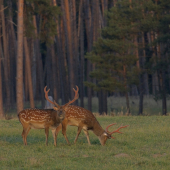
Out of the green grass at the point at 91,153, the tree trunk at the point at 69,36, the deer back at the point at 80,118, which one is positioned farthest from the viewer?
the tree trunk at the point at 69,36

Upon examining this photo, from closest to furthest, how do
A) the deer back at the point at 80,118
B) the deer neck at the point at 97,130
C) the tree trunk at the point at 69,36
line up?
1. the deer neck at the point at 97,130
2. the deer back at the point at 80,118
3. the tree trunk at the point at 69,36

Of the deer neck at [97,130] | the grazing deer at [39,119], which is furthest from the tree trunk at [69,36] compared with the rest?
the grazing deer at [39,119]

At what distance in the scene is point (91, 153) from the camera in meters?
9.56

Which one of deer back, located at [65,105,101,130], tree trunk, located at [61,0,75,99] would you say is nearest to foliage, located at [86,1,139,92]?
tree trunk, located at [61,0,75,99]

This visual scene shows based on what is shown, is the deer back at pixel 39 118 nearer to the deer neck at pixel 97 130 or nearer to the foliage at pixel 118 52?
the deer neck at pixel 97 130

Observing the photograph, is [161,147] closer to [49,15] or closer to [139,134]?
[139,134]

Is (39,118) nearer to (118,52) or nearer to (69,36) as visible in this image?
(118,52)

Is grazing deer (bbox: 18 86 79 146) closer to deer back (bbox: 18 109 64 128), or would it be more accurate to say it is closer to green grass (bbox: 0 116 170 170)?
deer back (bbox: 18 109 64 128)

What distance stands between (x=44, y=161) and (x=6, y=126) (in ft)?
Answer: 23.6

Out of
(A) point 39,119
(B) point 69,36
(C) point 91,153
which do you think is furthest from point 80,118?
(B) point 69,36

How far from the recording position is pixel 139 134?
12.8m

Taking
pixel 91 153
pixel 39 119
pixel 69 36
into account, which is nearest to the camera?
pixel 91 153

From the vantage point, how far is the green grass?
8.28m

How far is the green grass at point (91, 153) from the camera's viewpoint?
8.28 metres
